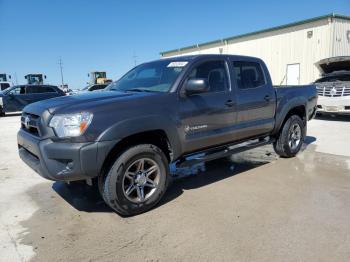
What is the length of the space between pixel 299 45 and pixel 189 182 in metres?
18.6

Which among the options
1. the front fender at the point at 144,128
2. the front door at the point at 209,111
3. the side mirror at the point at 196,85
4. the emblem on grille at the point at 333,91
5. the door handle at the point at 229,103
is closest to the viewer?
the front fender at the point at 144,128

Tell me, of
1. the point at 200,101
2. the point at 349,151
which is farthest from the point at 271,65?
the point at 200,101

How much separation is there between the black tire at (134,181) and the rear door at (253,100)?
1604 millimetres

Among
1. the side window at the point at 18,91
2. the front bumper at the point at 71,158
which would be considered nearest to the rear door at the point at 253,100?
the front bumper at the point at 71,158

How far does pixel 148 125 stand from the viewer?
3.65 metres

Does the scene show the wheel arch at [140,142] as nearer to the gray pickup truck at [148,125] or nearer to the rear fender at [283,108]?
the gray pickup truck at [148,125]

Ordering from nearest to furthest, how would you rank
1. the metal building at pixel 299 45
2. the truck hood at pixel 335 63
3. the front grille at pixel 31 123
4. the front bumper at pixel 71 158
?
the front bumper at pixel 71 158, the front grille at pixel 31 123, the truck hood at pixel 335 63, the metal building at pixel 299 45

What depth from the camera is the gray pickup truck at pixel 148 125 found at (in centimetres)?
332

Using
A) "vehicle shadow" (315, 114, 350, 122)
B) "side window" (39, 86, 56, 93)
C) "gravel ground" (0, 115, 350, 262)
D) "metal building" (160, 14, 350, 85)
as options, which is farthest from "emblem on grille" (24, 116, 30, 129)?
"metal building" (160, 14, 350, 85)

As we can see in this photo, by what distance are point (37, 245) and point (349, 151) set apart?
20.2 ft

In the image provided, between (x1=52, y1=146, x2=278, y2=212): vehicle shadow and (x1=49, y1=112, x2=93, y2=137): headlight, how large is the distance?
1149 millimetres

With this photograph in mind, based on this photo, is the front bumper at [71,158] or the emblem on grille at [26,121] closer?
the front bumper at [71,158]

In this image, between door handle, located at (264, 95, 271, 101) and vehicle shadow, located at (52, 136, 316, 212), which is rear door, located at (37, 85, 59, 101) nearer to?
vehicle shadow, located at (52, 136, 316, 212)

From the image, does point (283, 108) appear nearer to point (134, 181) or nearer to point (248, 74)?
point (248, 74)
